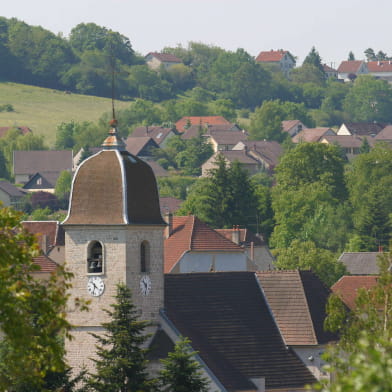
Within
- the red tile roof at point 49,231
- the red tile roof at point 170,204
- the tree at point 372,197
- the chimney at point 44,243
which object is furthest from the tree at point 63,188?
the chimney at point 44,243

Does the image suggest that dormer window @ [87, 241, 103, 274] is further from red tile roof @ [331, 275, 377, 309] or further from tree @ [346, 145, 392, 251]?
tree @ [346, 145, 392, 251]

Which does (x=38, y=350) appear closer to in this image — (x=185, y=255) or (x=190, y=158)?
(x=185, y=255)

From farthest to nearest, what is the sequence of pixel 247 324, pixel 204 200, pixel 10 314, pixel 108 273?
1. pixel 204 200
2. pixel 247 324
3. pixel 108 273
4. pixel 10 314

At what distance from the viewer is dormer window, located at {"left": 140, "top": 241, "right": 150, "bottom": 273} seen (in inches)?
1908

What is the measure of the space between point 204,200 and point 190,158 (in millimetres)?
71749

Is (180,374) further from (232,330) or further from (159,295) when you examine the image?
(232,330)

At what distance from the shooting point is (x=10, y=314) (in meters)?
26.4

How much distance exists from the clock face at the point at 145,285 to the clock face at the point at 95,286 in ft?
3.86

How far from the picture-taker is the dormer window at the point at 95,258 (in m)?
48.0

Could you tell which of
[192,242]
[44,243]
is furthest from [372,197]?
[192,242]

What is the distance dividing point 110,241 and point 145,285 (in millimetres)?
1641

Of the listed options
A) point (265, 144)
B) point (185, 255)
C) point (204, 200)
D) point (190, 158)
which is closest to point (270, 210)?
point (204, 200)

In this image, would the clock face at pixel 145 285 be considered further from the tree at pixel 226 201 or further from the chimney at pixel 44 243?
the tree at pixel 226 201

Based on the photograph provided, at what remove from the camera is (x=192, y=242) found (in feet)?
260
